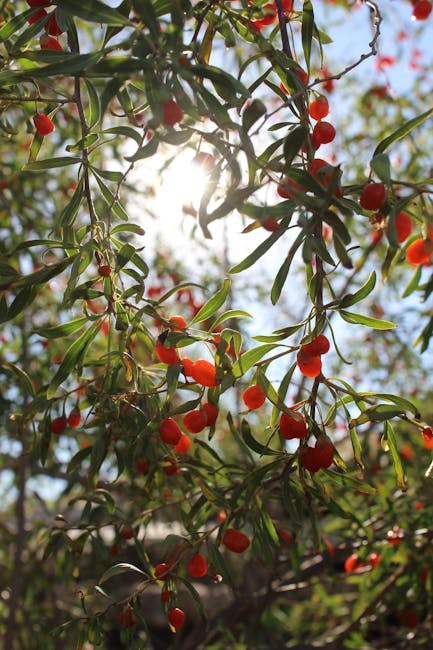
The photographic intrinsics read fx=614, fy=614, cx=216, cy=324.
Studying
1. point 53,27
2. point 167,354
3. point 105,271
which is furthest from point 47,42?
point 167,354

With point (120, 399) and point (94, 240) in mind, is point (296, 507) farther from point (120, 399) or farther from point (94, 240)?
point (94, 240)

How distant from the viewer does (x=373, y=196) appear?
1202 mm

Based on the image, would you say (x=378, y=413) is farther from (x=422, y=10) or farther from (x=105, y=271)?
(x=422, y=10)

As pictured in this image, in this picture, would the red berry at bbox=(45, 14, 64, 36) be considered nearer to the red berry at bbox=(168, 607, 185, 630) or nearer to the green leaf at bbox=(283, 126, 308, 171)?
the green leaf at bbox=(283, 126, 308, 171)

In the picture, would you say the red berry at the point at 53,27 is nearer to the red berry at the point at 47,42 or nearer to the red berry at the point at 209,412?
the red berry at the point at 47,42

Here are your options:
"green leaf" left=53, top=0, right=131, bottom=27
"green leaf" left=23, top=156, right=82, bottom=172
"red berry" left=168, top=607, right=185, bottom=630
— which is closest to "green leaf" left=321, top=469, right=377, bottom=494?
"red berry" left=168, top=607, right=185, bottom=630

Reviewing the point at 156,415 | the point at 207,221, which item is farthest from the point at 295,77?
the point at 156,415

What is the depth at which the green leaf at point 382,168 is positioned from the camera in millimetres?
1144

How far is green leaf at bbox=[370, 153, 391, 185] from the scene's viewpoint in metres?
1.14

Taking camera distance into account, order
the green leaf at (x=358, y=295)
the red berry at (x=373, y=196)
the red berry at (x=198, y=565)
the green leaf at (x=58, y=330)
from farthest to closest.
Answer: the red berry at (x=198, y=565) < the green leaf at (x=58, y=330) < the green leaf at (x=358, y=295) < the red berry at (x=373, y=196)

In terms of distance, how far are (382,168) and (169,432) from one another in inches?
31.3

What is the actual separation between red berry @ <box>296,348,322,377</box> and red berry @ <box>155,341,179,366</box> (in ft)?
1.01

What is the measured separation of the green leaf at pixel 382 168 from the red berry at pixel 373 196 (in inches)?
2.0

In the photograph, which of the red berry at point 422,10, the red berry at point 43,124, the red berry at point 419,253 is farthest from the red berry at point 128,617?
the red berry at point 422,10
